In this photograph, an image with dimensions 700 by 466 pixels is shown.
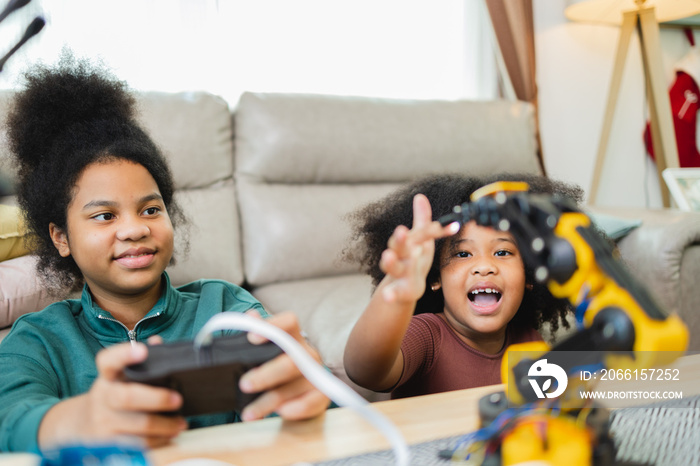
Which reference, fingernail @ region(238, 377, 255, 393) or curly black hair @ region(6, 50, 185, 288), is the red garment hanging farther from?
fingernail @ region(238, 377, 255, 393)

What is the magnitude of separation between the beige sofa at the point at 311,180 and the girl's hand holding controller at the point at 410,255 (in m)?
0.81

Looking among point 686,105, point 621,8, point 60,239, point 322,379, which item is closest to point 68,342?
point 60,239

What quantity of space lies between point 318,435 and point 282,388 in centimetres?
5

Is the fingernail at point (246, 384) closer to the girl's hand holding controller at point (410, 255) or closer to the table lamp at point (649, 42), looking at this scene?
the girl's hand holding controller at point (410, 255)

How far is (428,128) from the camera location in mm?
2145

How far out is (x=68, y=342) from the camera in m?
0.83

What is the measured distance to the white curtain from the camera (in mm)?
2035

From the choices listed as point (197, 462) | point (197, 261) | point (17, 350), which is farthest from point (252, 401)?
point (197, 261)

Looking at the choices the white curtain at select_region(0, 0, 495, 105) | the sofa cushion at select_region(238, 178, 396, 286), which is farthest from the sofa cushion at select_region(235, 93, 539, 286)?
the white curtain at select_region(0, 0, 495, 105)

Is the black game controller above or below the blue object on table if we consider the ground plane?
above

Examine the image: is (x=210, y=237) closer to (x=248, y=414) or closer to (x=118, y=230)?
(x=118, y=230)

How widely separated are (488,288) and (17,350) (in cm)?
71

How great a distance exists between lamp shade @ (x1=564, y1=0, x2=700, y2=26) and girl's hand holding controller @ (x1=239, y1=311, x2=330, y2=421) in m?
2.44

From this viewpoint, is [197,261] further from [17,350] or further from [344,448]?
[344,448]
